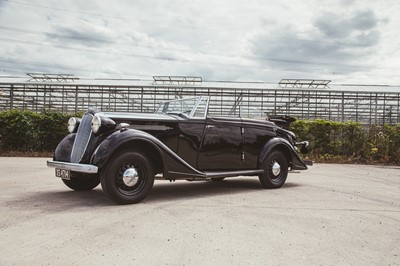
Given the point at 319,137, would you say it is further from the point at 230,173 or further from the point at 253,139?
the point at 230,173

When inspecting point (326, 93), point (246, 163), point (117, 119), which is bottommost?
Answer: point (246, 163)

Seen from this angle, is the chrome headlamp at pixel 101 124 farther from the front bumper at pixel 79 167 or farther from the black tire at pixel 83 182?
the black tire at pixel 83 182

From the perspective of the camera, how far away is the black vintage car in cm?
492

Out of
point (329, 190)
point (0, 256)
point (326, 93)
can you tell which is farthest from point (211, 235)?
point (326, 93)

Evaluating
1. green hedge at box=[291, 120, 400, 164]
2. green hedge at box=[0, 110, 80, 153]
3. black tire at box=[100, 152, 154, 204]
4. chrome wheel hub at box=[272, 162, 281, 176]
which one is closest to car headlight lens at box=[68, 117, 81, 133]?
black tire at box=[100, 152, 154, 204]

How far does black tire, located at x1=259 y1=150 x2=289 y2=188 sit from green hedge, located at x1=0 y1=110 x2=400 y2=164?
7.63m

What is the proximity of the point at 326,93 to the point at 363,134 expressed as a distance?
17.5 meters

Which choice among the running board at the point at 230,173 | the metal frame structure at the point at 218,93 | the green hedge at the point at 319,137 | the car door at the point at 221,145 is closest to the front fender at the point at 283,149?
the running board at the point at 230,173

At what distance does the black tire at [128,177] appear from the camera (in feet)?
15.8

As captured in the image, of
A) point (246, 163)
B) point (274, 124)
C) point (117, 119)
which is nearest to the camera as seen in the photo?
point (117, 119)

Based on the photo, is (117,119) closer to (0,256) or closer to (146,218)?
(146,218)

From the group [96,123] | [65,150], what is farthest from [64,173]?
[96,123]

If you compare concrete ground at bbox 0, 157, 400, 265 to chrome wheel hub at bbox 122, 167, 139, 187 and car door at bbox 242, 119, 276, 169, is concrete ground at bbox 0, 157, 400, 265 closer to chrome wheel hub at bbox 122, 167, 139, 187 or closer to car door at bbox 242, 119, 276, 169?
chrome wheel hub at bbox 122, 167, 139, 187

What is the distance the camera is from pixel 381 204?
551 centimetres
